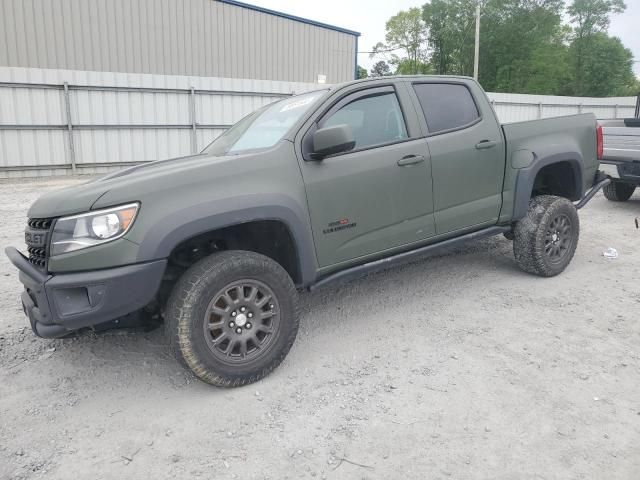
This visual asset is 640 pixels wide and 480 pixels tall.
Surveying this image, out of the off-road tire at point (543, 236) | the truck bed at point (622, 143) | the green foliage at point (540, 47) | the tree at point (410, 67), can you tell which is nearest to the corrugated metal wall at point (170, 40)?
the truck bed at point (622, 143)

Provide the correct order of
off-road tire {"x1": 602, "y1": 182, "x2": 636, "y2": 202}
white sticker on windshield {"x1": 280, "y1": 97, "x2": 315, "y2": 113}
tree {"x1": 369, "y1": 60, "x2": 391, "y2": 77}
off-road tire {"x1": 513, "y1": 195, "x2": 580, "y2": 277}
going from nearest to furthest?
white sticker on windshield {"x1": 280, "y1": 97, "x2": 315, "y2": 113} → off-road tire {"x1": 513, "y1": 195, "x2": 580, "y2": 277} → off-road tire {"x1": 602, "y1": 182, "x2": 636, "y2": 202} → tree {"x1": 369, "y1": 60, "x2": 391, "y2": 77}

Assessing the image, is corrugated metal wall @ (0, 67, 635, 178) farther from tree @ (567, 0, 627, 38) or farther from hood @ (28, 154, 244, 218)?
tree @ (567, 0, 627, 38)

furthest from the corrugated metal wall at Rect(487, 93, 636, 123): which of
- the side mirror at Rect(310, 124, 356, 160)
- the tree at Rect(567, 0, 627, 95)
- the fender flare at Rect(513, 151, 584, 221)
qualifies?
the tree at Rect(567, 0, 627, 95)

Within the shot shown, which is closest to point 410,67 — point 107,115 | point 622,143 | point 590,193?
point 107,115

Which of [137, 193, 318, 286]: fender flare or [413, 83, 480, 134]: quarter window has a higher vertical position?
[413, 83, 480, 134]: quarter window

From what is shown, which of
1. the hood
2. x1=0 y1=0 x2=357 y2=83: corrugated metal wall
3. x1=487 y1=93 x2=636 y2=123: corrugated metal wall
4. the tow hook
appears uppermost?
x1=0 y1=0 x2=357 y2=83: corrugated metal wall

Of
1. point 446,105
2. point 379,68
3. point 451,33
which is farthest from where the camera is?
point 379,68

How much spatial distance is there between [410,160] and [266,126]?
110 cm

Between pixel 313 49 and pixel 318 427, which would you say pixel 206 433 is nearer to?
pixel 318 427

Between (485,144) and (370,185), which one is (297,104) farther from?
(485,144)

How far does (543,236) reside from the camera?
4652 mm

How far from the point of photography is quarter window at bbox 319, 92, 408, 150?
11.9ft

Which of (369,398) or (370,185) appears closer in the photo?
(369,398)

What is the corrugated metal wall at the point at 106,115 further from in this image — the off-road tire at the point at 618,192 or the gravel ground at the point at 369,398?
the off-road tire at the point at 618,192
